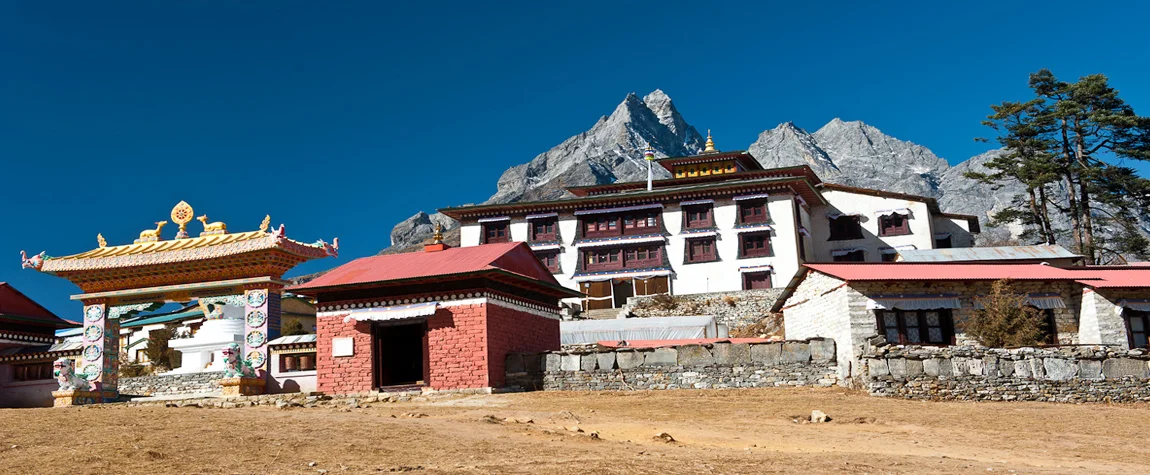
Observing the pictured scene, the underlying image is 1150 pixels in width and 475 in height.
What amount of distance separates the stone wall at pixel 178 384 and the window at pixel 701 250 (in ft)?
102

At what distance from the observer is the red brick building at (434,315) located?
24.6 metres

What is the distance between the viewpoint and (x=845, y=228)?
58531 millimetres

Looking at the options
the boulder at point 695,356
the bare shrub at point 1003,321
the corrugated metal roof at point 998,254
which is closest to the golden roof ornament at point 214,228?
the boulder at point 695,356

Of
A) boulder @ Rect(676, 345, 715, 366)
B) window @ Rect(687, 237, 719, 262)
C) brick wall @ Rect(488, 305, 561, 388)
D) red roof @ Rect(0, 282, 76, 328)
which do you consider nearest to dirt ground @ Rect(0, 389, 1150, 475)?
boulder @ Rect(676, 345, 715, 366)

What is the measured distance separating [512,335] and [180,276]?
10.5 meters

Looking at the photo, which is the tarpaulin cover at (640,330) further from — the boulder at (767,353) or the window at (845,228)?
the window at (845,228)

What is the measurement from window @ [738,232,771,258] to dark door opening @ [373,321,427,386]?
2780cm

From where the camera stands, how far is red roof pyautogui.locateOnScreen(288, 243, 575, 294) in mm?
25156

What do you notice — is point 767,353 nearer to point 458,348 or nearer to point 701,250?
point 458,348

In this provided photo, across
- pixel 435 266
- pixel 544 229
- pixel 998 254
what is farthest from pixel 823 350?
pixel 544 229

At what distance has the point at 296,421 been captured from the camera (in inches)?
634

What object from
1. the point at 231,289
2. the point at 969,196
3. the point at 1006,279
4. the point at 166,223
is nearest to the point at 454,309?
the point at 231,289

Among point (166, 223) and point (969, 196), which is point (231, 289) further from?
point (969, 196)

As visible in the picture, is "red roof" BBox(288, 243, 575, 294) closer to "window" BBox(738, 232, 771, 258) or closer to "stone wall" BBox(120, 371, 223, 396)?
"stone wall" BBox(120, 371, 223, 396)
